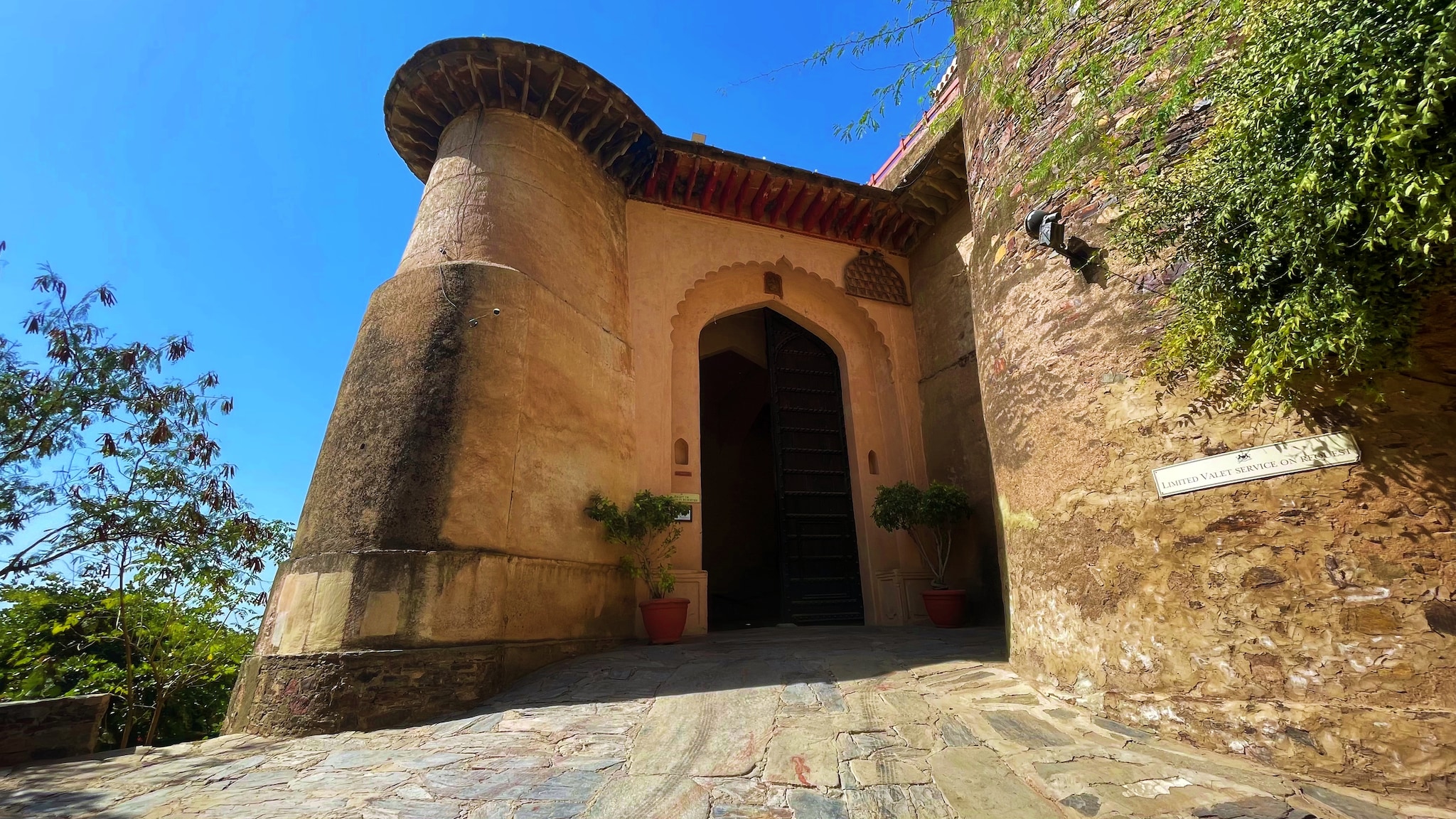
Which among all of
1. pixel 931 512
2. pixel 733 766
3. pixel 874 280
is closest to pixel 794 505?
pixel 931 512

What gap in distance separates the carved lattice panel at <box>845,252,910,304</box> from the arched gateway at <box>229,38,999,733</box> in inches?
1.3

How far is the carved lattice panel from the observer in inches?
375

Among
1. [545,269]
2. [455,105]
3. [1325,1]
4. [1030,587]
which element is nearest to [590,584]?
[545,269]

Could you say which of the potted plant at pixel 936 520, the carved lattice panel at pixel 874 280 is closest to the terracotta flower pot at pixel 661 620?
the potted plant at pixel 936 520

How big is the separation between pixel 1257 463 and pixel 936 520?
4.60 metres

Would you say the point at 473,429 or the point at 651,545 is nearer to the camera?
the point at 473,429

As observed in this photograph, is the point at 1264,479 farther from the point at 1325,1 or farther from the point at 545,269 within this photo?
the point at 545,269

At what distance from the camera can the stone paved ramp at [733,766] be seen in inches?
100

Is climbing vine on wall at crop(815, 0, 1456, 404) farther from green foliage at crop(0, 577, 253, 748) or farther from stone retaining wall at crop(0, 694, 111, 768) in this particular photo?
green foliage at crop(0, 577, 253, 748)

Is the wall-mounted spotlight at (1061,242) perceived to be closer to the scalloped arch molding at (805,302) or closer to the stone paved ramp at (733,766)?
the stone paved ramp at (733,766)

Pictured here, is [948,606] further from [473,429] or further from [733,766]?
[473,429]

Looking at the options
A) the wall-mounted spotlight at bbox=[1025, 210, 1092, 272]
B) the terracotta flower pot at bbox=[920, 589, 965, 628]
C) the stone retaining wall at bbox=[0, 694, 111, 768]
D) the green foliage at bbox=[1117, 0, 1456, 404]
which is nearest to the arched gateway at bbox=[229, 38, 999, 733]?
the stone retaining wall at bbox=[0, 694, 111, 768]

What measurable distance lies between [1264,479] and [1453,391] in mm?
695

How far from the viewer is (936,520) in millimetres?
7379
